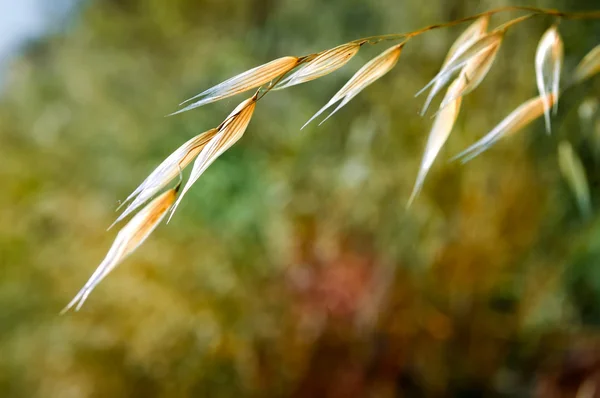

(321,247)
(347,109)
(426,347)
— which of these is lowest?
(426,347)

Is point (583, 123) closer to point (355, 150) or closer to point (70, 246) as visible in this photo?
point (355, 150)

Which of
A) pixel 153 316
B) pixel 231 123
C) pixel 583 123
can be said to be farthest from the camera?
pixel 153 316

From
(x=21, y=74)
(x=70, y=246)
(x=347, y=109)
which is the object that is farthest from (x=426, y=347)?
(x=21, y=74)

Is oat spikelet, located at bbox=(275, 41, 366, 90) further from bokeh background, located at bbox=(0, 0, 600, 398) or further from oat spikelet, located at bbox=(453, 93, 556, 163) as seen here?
bokeh background, located at bbox=(0, 0, 600, 398)

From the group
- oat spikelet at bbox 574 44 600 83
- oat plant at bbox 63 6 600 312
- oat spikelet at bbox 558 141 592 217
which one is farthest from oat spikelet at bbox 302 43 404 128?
oat spikelet at bbox 558 141 592 217

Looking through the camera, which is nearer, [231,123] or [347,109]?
[231,123]
